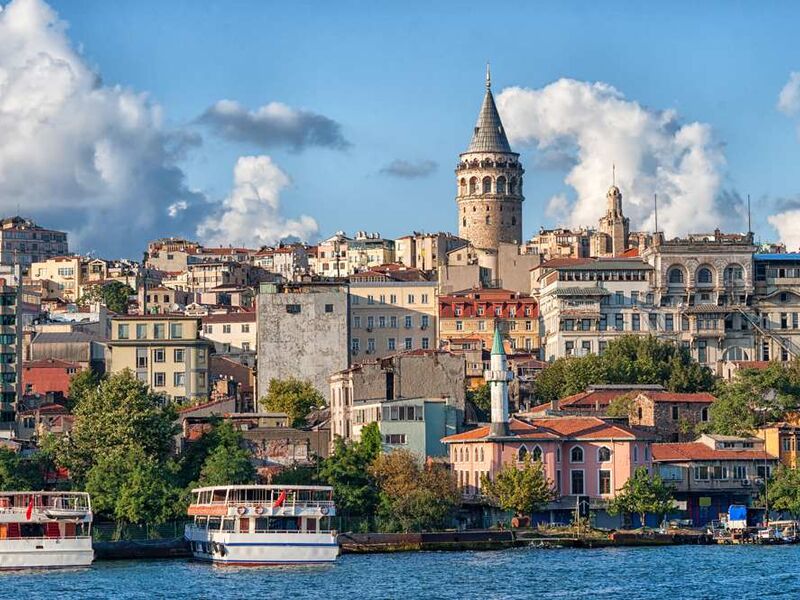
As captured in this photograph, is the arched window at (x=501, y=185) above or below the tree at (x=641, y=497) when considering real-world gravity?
above

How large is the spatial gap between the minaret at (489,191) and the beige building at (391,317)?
33.3 metres

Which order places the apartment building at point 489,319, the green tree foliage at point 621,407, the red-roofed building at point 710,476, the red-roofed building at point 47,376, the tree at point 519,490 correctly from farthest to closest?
the apartment building at point 489,319 < the red-roofed building at point 47,376 < the green tree foliage at point 621,407 < the red-roofed building at point 710,476 < the tree at point 519,490

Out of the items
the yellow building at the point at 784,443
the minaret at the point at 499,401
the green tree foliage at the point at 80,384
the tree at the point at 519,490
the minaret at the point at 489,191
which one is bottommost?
the tree at the point at 519,490

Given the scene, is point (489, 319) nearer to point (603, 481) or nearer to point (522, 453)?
point (603, 481)

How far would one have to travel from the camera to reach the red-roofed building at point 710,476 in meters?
92.8

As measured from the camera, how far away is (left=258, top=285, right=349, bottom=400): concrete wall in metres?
119

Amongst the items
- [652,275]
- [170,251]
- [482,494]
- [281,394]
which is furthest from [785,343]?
[170,251]

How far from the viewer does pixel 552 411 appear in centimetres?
10094

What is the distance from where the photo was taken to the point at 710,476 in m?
93.1

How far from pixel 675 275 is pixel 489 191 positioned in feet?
146

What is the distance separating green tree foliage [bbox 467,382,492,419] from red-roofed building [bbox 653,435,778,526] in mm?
13381

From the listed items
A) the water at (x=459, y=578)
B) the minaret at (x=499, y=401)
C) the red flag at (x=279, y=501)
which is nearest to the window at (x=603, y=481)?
the minaret at (x=499, y=401)

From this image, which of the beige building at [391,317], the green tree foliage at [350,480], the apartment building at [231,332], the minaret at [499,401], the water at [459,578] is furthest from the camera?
the apartment building at [231,332]

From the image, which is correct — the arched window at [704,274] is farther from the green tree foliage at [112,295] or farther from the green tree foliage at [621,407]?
the green tree foliage at [112,295]
